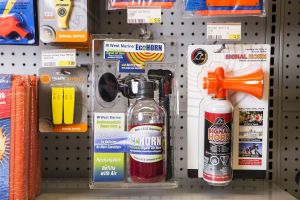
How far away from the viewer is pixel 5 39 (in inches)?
32.0

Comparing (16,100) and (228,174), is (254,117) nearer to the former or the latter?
(228,174)

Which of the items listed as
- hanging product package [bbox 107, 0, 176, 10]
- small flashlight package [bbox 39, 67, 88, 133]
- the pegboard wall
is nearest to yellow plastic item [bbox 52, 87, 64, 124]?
small flashlight package [bbox 39, 67, 88, 133]

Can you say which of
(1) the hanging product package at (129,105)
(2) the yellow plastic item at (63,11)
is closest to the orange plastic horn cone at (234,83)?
(1) the hanging product package at (129,105)

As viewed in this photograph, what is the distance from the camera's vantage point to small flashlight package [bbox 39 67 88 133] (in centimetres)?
84

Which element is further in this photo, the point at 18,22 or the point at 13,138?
the point at 18,22

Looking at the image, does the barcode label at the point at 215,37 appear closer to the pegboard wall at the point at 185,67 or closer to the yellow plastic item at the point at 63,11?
the pegboard wall at the point at 185,67

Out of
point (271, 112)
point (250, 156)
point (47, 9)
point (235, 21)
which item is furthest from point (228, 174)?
point (47, 9)

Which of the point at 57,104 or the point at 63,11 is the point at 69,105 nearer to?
the point at 57,104

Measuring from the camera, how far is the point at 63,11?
0.78m

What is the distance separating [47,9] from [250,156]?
1.86 ft

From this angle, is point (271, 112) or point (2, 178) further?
point (271, 112)

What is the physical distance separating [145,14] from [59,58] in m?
0.23

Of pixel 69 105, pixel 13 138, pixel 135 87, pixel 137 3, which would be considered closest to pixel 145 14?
pixel 137 3

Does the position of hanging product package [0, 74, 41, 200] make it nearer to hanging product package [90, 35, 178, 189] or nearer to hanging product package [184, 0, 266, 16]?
hanging product package [90, 35, 178, 189]
